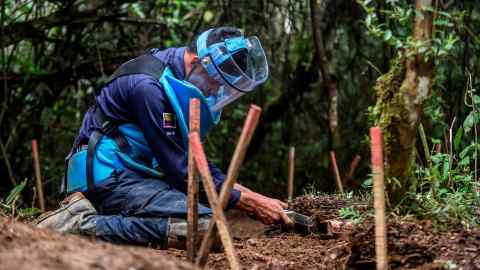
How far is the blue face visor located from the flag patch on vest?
26cm

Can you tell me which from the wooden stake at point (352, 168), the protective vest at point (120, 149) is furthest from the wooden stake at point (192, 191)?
the wooden stake at point (352, 168)

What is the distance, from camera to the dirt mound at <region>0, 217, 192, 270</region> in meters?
2.07

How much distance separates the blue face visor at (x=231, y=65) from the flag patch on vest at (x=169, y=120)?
0.84 ft

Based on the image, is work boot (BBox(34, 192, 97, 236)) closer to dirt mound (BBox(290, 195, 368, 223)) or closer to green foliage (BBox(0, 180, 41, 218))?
green foliage (BBox(0, 180, 41, 218))

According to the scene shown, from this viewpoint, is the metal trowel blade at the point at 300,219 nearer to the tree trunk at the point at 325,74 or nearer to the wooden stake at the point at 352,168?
the wooden stake at the point at 352,168

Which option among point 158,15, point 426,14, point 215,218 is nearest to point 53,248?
point 215,218

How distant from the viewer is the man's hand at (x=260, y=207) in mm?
3736

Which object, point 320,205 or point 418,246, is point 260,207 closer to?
point 320,205

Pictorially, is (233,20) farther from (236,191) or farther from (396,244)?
(396,244)

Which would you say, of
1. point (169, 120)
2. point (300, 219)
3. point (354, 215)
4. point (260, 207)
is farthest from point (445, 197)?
point (169, 120)

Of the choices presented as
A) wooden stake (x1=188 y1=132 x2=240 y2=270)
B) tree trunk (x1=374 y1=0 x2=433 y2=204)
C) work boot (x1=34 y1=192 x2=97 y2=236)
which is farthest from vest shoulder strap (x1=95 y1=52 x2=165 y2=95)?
tree trunk (x1=374 y1=0 x2=433 y2=204)

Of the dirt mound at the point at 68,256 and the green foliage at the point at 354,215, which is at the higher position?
the dirt mound at the point at 68,256

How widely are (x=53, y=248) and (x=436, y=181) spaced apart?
160 cm

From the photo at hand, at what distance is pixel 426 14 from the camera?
2865 mm
